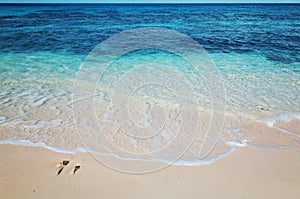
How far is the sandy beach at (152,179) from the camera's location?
255 cm

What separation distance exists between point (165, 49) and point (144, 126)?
687cm

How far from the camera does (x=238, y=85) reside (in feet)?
20.1

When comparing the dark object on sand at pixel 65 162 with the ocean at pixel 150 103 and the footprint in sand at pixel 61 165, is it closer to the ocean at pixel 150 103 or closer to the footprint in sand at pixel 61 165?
the footprint in sand at pixel 61 165

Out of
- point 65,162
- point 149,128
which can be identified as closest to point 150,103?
point 149,128

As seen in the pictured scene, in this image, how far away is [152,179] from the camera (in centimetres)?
276

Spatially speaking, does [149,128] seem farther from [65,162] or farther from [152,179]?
[65,162]

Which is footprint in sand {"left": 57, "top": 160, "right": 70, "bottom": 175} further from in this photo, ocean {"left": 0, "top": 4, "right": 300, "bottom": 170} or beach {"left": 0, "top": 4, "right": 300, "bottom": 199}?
ocean {"left": 0, "top": 4, "right": 300, "bottom": 170}

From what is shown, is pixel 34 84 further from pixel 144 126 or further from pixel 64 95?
pixel 144 126

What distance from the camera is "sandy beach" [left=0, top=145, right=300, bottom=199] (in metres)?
2.55

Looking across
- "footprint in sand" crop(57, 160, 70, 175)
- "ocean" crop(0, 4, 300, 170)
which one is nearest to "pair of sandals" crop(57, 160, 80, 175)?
"footprint in sand" crop(57, 160, 70, 175)

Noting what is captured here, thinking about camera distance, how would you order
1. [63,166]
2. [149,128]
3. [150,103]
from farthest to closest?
1. [150,103]
2. [149,128]
3. [63,166]

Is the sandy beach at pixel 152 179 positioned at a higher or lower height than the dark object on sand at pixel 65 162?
higher

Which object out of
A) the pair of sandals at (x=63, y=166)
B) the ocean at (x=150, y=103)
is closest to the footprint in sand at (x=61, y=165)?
the pair of sandals at (x=63, y=166)

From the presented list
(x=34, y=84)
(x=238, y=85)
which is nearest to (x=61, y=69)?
(x=34, y=84)
